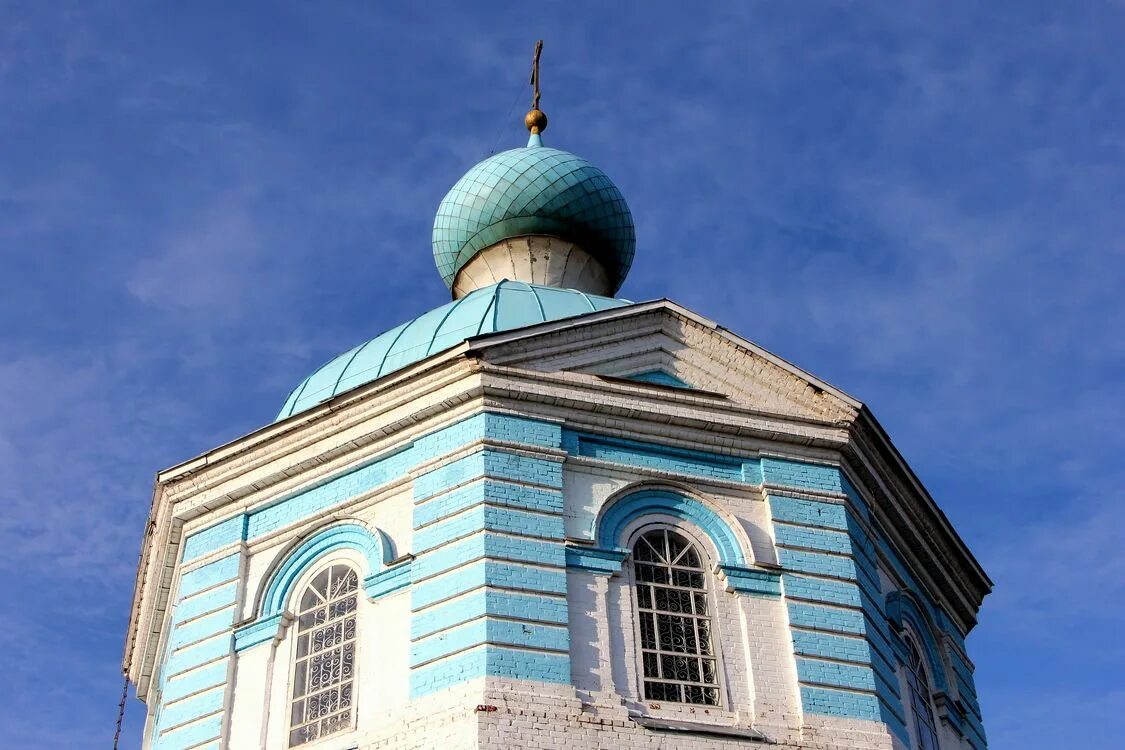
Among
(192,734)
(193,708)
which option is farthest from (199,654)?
(192,734)

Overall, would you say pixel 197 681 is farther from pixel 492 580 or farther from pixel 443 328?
pixel 443 328

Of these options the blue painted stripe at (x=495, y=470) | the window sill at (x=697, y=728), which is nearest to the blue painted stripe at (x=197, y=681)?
the blue painted stripe at (x=495, y=470)

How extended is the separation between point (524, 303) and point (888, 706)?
204 inches

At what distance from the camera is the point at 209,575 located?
14641 mm

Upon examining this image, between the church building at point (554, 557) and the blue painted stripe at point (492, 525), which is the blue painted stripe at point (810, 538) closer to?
the church building at point (554, 557)

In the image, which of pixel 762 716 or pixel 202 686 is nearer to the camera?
pixel 762 716

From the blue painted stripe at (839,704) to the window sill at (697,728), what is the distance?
0.57 metres

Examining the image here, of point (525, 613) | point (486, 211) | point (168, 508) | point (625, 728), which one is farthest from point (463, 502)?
point (486, 211)

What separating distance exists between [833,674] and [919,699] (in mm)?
2030

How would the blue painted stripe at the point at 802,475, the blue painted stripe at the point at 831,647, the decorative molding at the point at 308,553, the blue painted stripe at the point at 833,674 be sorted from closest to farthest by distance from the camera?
the blue painted stripe at the point at 833,674
the blue painted stripe at the point at 831,647
the decorative molding at the point at 308,553
the blue painted stripe at the point at 802,475

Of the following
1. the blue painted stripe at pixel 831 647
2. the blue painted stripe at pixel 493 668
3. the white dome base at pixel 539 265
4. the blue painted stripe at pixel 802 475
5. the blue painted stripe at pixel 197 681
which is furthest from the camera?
the white dome base at pixel 539 265

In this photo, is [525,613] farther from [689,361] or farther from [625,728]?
[689,361]

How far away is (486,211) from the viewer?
18.5 meters

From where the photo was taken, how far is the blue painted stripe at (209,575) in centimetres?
1451
